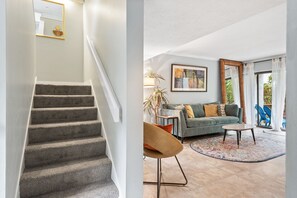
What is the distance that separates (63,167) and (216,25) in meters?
2.78

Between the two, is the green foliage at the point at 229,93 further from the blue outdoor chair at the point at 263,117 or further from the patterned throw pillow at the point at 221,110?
the patterned throw pillow at the point at 221,110

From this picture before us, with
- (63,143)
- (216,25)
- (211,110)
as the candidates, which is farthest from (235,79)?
(63,143)

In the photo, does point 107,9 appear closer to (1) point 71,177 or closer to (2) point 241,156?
(1) point 71,177

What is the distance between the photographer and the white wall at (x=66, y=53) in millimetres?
3656

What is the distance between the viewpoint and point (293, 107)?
0.51 m

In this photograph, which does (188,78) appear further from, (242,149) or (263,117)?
(263,117)

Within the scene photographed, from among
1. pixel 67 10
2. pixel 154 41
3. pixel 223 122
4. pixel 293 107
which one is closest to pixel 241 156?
pixel 223 122

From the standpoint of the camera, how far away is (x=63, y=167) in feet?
5.70

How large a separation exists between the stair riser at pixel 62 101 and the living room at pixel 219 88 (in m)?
1.41

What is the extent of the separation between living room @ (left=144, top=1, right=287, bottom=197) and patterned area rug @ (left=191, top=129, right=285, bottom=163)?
0.06 ft

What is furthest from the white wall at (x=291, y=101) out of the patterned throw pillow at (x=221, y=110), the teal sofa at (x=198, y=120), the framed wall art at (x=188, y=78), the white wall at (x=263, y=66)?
the white wall at (x=263, y=66)

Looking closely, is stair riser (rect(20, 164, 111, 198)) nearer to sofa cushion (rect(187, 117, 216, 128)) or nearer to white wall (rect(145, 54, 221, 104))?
sofa cushion (rect(187, 117, 216, 128))

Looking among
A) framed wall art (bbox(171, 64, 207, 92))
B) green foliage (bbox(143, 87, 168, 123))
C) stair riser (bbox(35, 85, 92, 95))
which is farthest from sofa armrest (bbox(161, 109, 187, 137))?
stair riser (bbox(35, 85, 92, 95))

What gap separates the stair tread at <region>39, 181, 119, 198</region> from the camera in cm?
158
